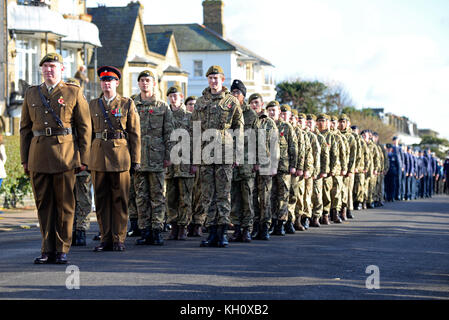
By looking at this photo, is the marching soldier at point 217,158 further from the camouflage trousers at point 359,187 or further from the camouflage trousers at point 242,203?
the camouflage trousers at point 359,187

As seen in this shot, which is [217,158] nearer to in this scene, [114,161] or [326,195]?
[114,161]

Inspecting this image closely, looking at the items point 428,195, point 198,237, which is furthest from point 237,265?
point 428,195

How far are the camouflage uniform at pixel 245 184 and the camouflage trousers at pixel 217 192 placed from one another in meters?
0.85

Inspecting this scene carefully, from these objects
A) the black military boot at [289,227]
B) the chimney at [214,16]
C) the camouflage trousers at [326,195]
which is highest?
the chimney at [214,16]

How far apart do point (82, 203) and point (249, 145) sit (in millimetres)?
2778

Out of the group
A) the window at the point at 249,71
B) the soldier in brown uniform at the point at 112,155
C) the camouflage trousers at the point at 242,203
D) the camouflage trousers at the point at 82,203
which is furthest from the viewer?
the window at the point at 249,71

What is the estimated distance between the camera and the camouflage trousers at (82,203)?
40.5 feet

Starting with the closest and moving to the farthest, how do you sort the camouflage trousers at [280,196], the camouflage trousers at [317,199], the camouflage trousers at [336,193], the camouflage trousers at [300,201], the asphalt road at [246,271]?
the asphalt road at [246,271] < the camouflage trousers at [280,196] < the camouflage trousers at [300,201] < the camouflage trousers at [317,199] < the camouflage trousers at [336,193]

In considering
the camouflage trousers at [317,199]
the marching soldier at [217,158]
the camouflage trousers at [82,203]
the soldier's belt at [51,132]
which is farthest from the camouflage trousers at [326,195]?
the soldier's belt at [51,132]

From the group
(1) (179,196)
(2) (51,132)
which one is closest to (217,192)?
(1) (179,196)

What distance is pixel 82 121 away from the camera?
10070 millimetres

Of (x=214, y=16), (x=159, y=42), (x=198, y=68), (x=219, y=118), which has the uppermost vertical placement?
(x=214, y=16)

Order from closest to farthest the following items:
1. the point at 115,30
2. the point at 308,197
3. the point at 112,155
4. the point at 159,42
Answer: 1. the point at 112,155
2. the point at 308,197
3. the point at 115,30
4. the point at 159,42

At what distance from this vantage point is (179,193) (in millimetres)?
13883
